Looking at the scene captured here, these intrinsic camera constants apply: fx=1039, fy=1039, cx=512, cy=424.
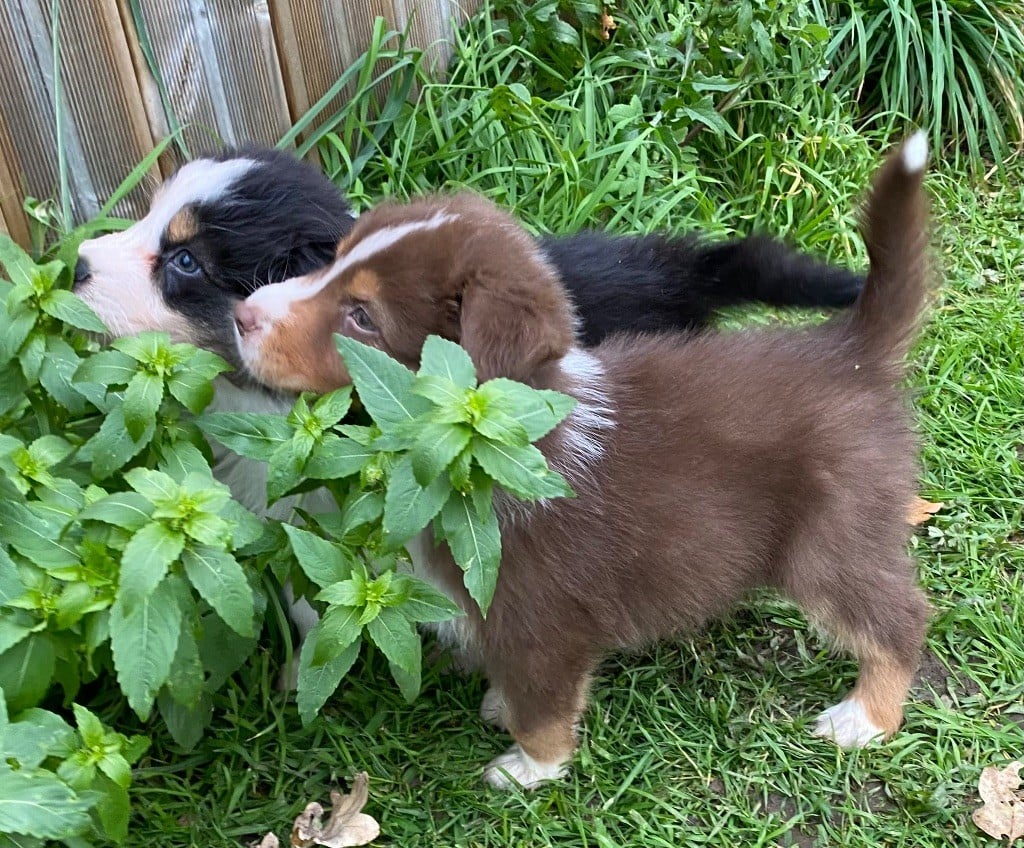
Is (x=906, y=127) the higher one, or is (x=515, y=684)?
(x=906, y=127)

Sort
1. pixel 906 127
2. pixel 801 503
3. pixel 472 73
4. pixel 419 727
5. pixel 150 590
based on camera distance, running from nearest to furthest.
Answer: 1. pixel 150 590
2. pixel 801 503
3. pixel 419 727
4. pixel 472 73
5. pixel 906 127

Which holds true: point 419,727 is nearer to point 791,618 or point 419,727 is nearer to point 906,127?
point 791,618

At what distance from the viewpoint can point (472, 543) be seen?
1.96 meters

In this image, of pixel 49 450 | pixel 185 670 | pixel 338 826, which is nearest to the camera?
pixel 185 670

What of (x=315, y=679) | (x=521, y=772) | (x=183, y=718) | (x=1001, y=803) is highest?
(x=315, y=679)

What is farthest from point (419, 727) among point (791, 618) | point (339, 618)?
point (791, 618)

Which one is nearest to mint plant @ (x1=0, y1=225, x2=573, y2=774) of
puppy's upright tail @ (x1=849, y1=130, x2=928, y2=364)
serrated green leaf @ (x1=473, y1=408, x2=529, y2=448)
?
serrated green leaf @ (x1=473, y1=408, x2=529, y2=448)

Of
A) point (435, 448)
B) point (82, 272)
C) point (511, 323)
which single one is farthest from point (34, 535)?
point (511, 323)

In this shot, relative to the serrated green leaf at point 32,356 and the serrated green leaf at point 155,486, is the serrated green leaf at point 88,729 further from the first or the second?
the serrated green leaf at point 32,356

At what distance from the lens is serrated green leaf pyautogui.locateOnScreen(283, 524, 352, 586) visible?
2051mm

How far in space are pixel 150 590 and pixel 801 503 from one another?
1550mm

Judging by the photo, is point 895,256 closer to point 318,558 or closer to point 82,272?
point 318,558

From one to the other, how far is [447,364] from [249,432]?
0.53 metres

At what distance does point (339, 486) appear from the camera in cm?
222
